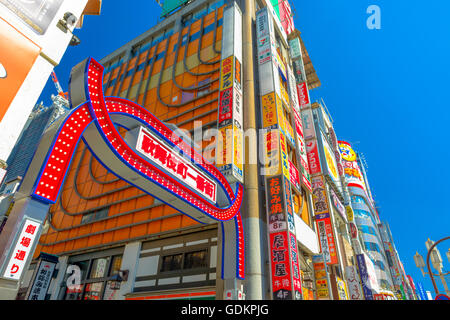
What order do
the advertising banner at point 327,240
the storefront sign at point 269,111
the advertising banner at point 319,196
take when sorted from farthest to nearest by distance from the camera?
the advertising banner at point 319,196, the advertising banner at point 327,240, the storefront sign at point 269,111

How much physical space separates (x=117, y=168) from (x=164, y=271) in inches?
380

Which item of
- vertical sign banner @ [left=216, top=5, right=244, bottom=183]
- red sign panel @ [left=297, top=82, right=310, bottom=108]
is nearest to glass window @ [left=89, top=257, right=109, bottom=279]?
vertical sign banner @ [left=216, top=5, right=244, bottom=183]

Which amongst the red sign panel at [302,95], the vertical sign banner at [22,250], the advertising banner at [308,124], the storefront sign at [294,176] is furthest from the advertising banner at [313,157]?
the vertical sign banner at [22,250]

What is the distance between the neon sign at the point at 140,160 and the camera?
6535 millimetres

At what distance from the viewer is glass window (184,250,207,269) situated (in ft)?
49.1

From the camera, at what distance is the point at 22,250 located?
5324mm

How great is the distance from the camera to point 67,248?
2061 centimetres

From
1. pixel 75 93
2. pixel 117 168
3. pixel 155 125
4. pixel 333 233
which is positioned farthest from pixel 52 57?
pixel 333 233

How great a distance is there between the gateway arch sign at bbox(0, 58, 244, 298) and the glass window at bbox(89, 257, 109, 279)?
10148 millimetres

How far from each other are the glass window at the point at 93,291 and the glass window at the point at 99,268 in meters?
0.50

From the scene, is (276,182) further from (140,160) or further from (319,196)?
(140,160)

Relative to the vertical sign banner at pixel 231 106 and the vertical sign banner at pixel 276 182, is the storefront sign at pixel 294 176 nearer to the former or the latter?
the vertical sign banner at pixel 276 182

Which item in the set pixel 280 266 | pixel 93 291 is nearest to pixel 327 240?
pixel 280 266
